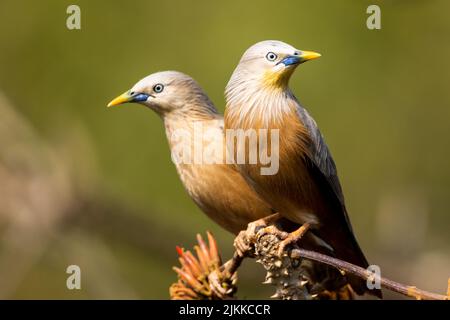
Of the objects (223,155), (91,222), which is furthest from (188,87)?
(91,222)

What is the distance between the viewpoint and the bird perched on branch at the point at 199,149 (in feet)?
16.9

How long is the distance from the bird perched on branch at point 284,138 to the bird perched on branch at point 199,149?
437 mm

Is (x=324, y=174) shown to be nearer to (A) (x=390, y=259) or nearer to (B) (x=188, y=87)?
(B) (x=188, y=87)

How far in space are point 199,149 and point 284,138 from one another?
813 millimetres

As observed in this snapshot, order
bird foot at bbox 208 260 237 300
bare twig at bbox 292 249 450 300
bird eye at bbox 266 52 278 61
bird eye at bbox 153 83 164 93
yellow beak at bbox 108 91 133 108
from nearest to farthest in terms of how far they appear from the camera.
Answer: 1. bare twig at bbox 292 249 450 300
2. bird foot at bbox 208 260 237 300
3. bird eye at bbox 266 52 278 61
4. yellow beak at bbox 108 91 133 108
5. bird eye at bbox 153 83 164 93

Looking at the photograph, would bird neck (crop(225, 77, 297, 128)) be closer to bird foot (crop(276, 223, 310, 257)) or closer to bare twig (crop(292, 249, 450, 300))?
bird foot (crop(276, 223, 310, 257))

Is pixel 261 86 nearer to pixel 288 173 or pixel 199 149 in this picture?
pixel 288 173

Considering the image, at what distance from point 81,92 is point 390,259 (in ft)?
10.7

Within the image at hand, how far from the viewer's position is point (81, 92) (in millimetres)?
8336

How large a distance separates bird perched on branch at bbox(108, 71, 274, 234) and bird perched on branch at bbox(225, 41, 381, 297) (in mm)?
437

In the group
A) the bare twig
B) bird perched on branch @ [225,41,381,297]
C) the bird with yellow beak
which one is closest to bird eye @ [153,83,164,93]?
the bird with yellow beak

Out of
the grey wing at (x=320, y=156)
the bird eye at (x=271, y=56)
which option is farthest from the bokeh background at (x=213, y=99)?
the bird eye at (x=271, y=56)

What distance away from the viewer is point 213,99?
7809mm

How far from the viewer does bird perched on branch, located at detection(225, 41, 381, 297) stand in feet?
15.0
